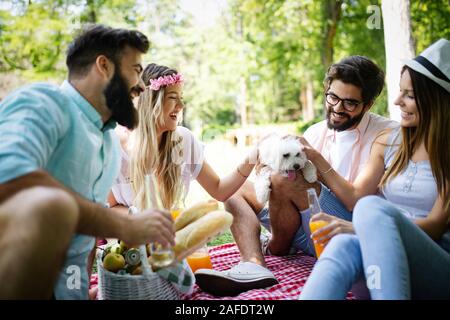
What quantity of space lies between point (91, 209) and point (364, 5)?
11.1 m

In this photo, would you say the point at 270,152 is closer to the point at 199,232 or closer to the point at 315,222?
the point at 315,222

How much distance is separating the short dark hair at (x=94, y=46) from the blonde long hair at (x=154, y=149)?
885mm

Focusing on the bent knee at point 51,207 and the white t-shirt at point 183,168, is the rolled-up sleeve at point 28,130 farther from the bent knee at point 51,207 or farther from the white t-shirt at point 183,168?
the white t-shirt at point 183,168

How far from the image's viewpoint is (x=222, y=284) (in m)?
2.08

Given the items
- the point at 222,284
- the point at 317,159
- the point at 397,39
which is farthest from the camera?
the point at 397,39

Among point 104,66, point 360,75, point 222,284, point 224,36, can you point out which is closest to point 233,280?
point 222,284

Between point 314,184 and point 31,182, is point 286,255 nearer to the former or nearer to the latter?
point 314,184

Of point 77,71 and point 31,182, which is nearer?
→ point 31,182

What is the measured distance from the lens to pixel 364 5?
1084 cm

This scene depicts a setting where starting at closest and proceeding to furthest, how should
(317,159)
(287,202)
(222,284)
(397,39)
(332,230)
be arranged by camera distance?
1. (332,230)
2. (222,284)
3. (317,159)
4. (287,202)
5. (397,39)

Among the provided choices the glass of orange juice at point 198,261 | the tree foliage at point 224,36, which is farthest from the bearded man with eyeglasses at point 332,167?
the tree foliage at point 224,36

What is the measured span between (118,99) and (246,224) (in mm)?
1142

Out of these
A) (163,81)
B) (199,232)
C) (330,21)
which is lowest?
(199,232)
